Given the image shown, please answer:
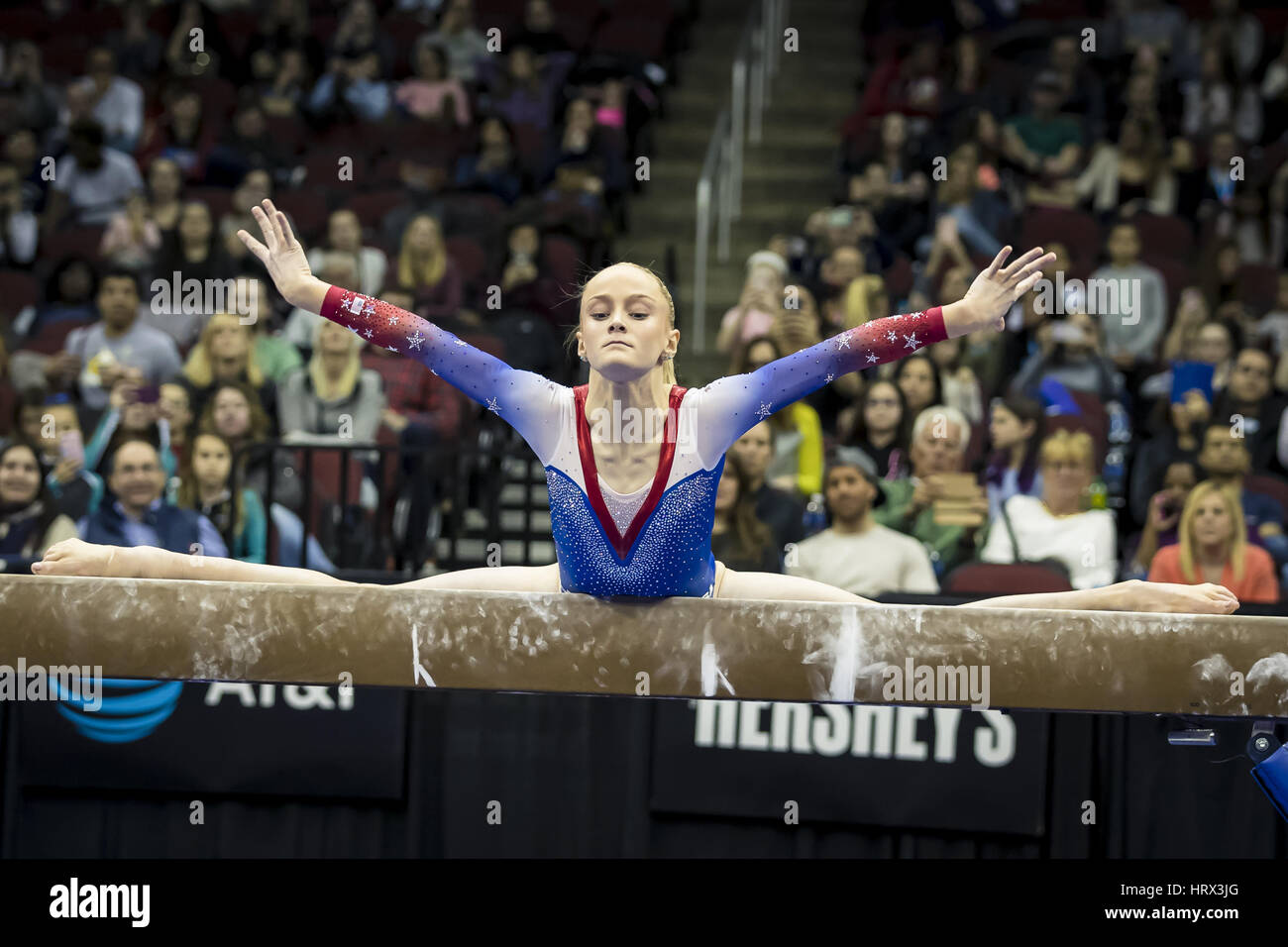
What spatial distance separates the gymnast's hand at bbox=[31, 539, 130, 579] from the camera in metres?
3.32

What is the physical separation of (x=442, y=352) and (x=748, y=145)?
660cm

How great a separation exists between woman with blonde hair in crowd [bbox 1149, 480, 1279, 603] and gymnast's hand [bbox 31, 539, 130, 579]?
3.45 meters

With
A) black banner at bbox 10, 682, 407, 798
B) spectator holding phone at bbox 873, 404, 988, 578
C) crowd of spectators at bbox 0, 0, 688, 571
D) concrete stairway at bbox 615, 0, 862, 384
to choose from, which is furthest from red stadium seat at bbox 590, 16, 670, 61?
black banner at bbox 10, 682, 407, 798

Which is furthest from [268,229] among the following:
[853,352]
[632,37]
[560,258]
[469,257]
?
[632,37]

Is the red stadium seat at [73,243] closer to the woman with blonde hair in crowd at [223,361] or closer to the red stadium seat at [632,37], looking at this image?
the woman with blonde hair in crowd at [223,361]

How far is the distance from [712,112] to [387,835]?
6495 millimetres

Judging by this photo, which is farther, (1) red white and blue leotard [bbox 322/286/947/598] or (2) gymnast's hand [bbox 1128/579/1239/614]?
(1) red white and blue leotard [bbox 322/286/947/598]

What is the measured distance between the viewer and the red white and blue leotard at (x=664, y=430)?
10.8 feet

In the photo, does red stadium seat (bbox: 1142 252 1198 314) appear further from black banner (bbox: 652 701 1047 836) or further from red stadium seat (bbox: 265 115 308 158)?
red stadium seat (bbox: 265 115 308 158)

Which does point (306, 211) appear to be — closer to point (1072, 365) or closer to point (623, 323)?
point (1072, 365)

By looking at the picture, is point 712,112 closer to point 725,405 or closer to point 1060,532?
point 1060,532

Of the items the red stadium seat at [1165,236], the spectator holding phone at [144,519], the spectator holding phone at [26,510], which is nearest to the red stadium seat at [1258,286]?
the red stadium seat at [1165,236]

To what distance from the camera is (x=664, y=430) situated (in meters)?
3.37
